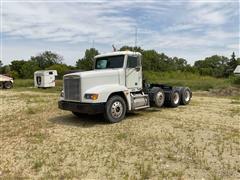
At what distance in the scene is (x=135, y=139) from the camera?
6.98 m

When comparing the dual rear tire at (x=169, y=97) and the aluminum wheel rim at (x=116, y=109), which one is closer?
the aluminum wheel rim at (x=116, y=109)

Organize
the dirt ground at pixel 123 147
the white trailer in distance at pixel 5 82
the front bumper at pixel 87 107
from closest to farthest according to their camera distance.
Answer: the dirt ground at pixel 123 147 < the front bumper at pixel 87 107 < the white trailer in distance at pixel 5 82

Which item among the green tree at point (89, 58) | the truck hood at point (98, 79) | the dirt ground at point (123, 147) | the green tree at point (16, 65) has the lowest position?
the dirt ground at point (123, 147)

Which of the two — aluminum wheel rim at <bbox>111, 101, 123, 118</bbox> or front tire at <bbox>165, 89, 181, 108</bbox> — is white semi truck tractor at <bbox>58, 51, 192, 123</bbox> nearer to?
aluminum wheel rim at <bbox>111, 101, 123, 118</bbox>

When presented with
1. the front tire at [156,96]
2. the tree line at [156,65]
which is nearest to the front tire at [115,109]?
the front tire at [156,96]

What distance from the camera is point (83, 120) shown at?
9672 millimetres

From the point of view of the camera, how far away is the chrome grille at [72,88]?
8674 millimetres

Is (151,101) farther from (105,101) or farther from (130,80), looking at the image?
(105,101)

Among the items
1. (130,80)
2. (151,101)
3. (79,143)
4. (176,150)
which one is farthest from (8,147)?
(151,101)

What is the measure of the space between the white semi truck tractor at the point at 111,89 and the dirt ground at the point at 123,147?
52 cm

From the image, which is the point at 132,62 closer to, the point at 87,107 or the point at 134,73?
the point at 134,73

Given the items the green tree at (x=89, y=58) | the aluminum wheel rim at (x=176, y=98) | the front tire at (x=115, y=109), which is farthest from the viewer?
the green tree at (x=89, y=58)

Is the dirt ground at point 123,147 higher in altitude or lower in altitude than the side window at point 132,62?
lower

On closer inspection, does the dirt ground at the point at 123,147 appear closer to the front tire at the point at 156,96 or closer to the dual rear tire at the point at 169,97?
the front tire at the point at 156,96
